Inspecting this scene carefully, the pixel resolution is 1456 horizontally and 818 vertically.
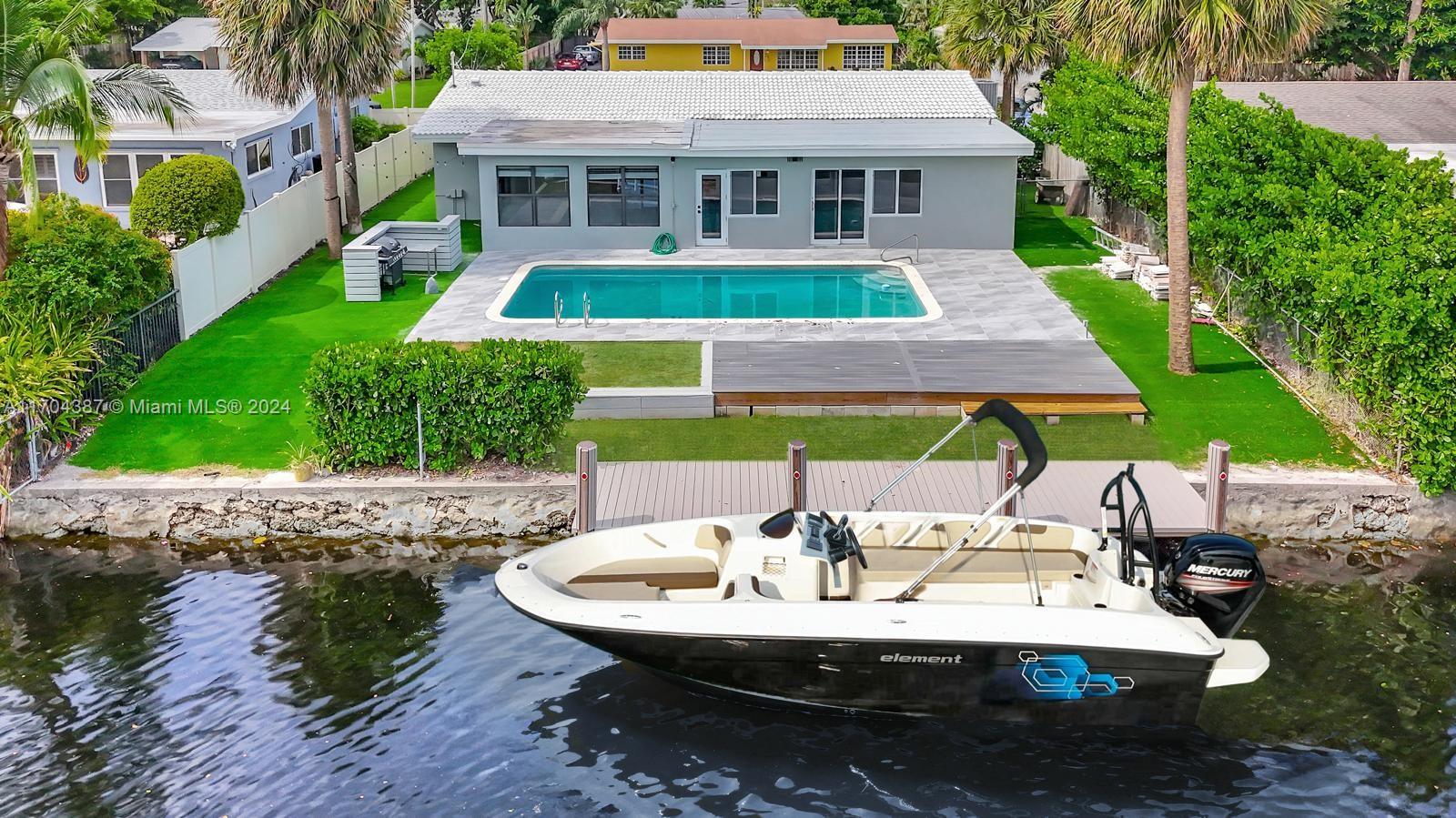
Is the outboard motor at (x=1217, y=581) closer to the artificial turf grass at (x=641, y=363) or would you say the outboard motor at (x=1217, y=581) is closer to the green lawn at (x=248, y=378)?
the artificial turf grass at (x=641, y=363)

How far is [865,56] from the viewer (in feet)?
204

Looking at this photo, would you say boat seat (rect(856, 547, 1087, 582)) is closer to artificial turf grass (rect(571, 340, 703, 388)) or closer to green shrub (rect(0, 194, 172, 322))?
artificial turf grass (rect(571, 340, 703, 388))

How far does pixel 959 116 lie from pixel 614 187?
8.68 m

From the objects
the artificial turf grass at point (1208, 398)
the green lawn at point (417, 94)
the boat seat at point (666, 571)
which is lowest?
the boat seat at point (666, 571)

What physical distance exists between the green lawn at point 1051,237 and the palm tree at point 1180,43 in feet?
27.0

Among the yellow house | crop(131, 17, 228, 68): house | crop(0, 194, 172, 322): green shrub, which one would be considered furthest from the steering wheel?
crop(131, 17, 228, 68): house

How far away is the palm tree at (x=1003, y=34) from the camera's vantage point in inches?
1491

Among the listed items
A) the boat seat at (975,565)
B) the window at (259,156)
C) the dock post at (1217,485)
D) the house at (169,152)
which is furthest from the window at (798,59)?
the boat seat at (975,565)

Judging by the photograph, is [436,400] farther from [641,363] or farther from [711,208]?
[711,208]

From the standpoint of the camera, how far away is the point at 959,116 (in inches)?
1303

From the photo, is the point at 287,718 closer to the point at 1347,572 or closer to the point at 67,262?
the point at 67,262

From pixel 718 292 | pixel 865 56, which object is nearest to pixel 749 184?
pixel 718 292

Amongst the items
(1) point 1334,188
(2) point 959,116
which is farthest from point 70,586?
(2) point 959,116

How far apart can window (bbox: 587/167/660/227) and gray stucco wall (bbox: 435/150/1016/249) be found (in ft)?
0.49
